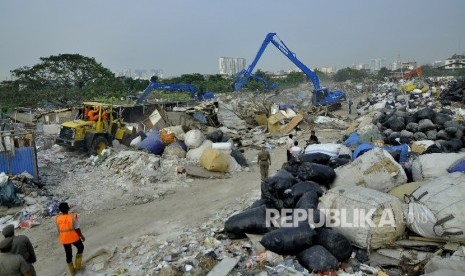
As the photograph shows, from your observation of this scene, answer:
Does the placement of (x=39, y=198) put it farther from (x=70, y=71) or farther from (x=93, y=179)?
(x=70, y=71)

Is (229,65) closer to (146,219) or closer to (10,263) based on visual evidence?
(146,219)

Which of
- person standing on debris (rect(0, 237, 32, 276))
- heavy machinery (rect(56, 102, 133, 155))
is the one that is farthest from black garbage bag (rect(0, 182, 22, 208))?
person standing on debris (rect(0, 237, 32, 276))

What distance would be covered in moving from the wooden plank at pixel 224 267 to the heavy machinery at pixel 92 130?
851 cm

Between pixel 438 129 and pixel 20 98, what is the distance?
25.7 m

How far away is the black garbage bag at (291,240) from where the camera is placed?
12.9 feet

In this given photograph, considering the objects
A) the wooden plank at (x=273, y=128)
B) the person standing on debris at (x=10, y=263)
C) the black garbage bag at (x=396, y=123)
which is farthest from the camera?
the wooden plank at (x=273, y=128)

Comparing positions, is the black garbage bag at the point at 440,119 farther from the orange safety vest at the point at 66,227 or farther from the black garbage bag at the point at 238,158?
the orange safety vest at the point at 66,227

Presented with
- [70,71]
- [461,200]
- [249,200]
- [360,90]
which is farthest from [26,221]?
[360,90]

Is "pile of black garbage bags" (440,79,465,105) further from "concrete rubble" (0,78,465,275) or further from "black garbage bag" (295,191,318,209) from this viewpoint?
"black garbage bag" (295,191,318,209)

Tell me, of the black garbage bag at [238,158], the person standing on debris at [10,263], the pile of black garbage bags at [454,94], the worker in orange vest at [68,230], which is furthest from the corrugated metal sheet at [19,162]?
the pile of black garbage bags at [454,94]

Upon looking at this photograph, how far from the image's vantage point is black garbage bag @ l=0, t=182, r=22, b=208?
7.18m

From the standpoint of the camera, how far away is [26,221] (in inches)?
265

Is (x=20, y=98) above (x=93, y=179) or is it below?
above

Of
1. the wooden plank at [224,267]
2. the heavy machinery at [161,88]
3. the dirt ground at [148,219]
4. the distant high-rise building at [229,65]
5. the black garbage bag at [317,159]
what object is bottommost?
the dirt ground at [148,219]
